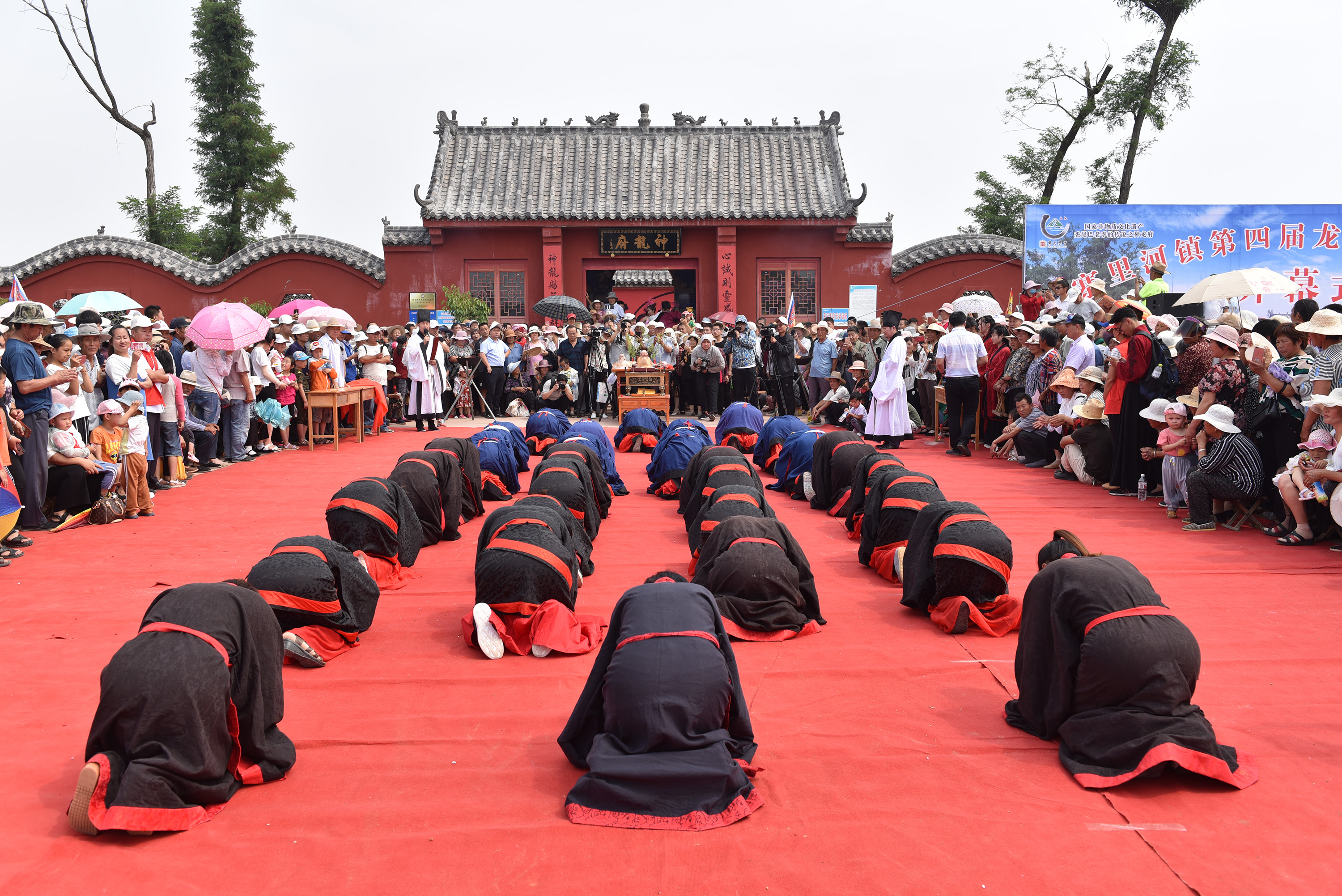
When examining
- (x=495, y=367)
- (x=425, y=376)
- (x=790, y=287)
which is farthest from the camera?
(x=790, y=287)

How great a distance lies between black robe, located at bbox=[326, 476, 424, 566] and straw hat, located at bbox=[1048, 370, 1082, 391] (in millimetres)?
6866

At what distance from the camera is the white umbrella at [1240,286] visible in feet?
32.5

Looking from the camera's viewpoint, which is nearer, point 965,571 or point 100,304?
point 965,571

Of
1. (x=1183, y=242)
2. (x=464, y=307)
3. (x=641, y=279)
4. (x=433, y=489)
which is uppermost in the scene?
(x=641, y=279)

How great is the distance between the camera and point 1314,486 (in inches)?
255

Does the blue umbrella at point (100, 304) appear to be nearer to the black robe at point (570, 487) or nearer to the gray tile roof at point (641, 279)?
the black robe at point (570, 487)

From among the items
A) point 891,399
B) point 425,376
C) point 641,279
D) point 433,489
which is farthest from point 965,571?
point 641,279

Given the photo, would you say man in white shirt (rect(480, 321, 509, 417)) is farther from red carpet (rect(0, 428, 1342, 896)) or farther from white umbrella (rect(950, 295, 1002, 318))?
red carpet (rect(0, 428, 1342, 896))

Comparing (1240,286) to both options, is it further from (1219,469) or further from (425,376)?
(425,376)

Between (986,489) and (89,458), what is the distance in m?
7.85

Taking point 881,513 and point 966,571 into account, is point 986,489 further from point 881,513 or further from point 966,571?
point 966,571

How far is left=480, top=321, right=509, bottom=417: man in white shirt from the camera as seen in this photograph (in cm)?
1559

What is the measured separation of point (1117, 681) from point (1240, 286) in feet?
27.0

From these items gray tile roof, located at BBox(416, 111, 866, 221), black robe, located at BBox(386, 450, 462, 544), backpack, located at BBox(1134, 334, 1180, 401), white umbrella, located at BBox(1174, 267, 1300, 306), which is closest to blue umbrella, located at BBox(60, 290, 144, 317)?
black robe, located at BBox(386, 450, 462, 544)
